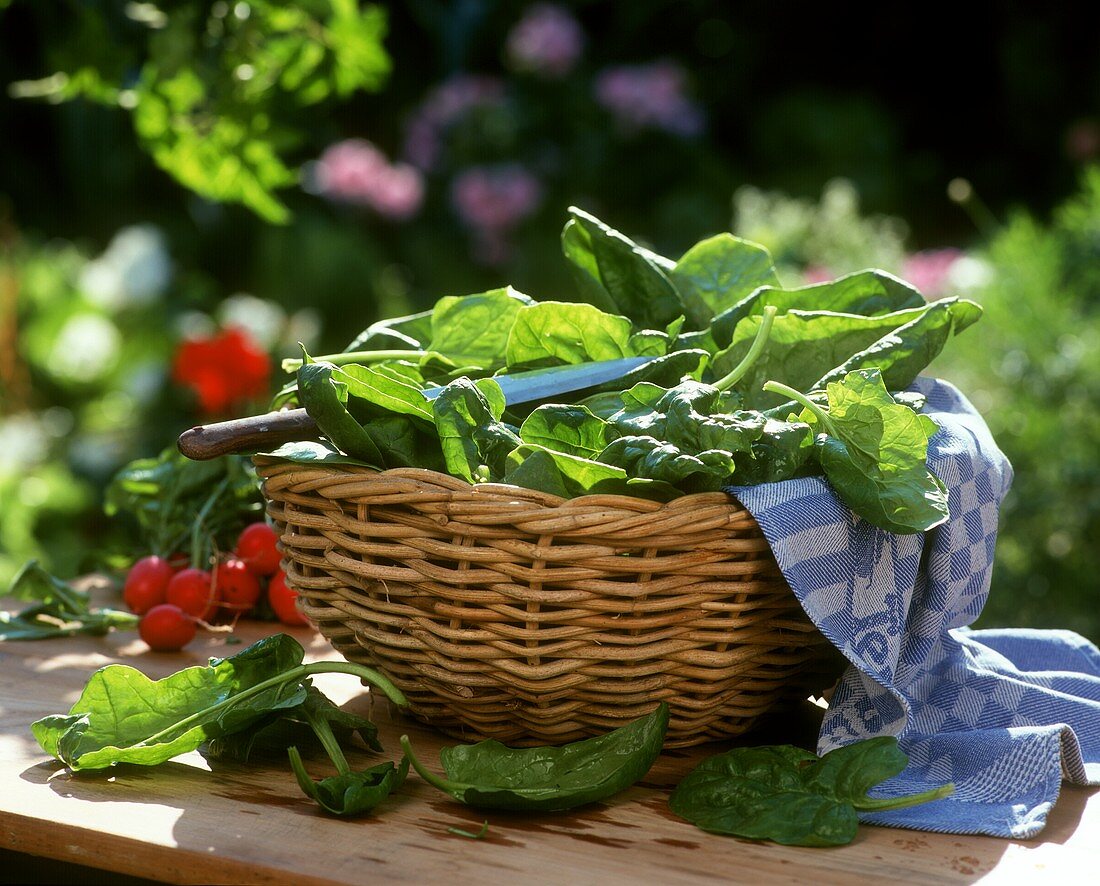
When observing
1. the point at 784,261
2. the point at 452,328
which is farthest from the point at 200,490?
the point at 784,261

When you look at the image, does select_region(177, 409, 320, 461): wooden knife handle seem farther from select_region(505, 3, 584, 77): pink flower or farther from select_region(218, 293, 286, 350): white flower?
select_region(505, 3, 584, 77): pink flower

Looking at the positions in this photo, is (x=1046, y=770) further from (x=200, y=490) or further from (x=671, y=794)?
(x=200, y=490)

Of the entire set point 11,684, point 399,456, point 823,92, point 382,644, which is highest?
point 823,92

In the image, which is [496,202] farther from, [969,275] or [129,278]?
[969,275]

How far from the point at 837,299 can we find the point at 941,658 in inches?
11.8

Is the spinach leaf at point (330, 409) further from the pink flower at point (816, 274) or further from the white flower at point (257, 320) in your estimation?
the white flower at point (257, 320)

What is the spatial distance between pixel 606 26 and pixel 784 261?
102 inches

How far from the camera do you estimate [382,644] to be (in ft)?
2.92

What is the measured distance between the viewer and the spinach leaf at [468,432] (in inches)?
33.0

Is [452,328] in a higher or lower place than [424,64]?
lower

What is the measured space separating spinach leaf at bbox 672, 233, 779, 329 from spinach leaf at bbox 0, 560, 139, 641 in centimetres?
62

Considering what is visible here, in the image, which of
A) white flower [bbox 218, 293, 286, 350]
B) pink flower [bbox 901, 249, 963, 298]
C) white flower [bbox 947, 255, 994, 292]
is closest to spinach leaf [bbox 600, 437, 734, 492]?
white flower [bbox 947, 255, 994, 292]

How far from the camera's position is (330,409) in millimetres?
839

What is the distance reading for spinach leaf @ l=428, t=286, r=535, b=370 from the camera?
1.03 metres
